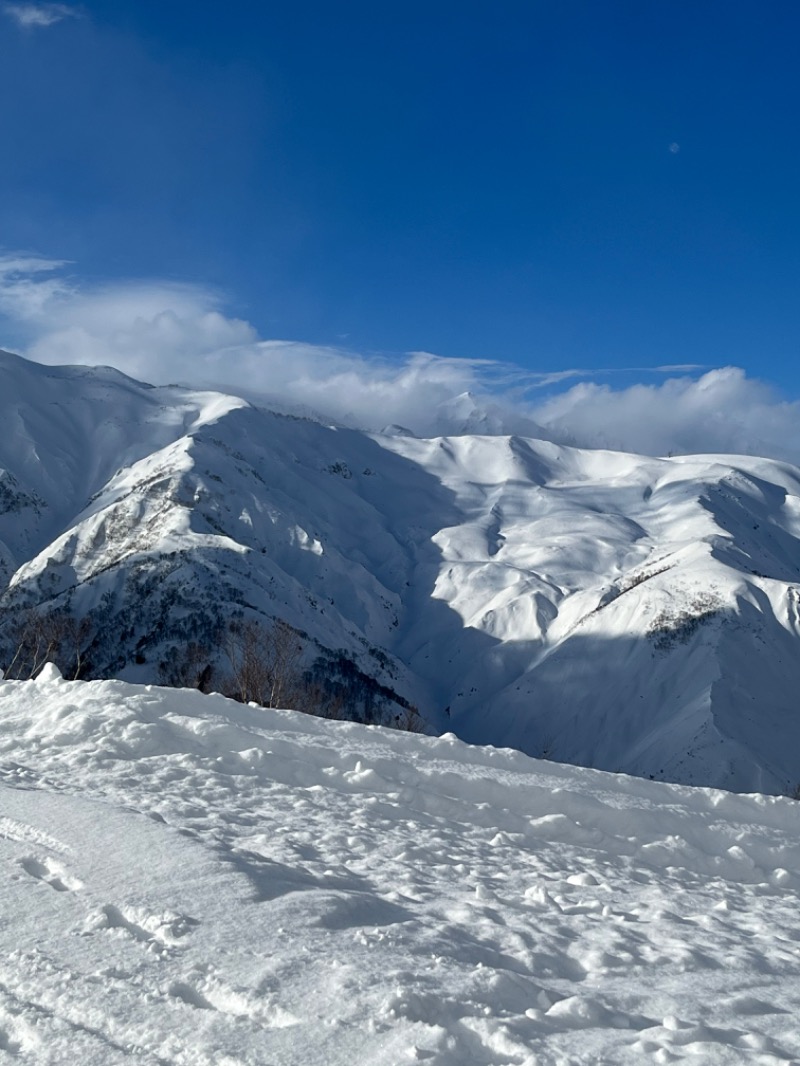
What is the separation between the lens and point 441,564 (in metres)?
131

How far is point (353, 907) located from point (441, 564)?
124 metres

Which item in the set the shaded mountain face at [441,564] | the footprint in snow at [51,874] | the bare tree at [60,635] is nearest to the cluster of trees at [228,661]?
the bare tree at [60,635]

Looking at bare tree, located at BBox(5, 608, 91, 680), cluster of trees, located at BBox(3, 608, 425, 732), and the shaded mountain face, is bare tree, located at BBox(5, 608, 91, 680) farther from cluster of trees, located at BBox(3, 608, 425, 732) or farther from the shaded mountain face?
the shaded mountain face

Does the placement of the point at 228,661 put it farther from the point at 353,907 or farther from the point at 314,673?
the point at 353,907

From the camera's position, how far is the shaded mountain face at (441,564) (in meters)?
80.0

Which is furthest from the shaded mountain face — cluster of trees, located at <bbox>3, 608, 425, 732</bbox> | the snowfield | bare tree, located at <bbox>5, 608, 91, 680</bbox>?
the snowfield

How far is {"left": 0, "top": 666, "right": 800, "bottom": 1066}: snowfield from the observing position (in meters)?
5.32

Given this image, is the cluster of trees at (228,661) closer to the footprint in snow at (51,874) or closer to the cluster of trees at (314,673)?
the cluster of trees at (314,673)

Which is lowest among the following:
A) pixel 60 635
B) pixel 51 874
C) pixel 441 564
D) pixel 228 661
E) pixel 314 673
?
pixel 314 673

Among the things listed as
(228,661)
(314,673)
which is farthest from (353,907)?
(314,673)

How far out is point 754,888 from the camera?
10.2 meters

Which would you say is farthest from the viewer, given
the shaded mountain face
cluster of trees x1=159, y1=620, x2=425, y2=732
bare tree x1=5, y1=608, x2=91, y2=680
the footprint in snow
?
the shaded mountain face

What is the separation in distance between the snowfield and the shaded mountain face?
57.3m

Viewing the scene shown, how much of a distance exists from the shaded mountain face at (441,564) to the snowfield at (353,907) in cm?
5731
